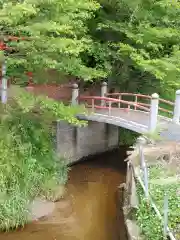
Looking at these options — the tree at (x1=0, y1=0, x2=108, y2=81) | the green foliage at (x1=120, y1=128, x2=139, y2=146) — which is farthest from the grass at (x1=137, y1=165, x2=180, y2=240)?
the green foliage at (x1=120, y1=128, x2=139, y2=146)

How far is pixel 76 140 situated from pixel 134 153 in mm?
5024

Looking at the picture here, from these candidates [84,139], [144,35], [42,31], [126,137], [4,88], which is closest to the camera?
[42,31]

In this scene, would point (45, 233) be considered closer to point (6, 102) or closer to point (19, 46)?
point (6, 102)

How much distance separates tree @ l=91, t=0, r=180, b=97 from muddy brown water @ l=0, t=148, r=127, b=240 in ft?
13.3

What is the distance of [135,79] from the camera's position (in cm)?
1792

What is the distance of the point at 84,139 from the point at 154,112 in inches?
183

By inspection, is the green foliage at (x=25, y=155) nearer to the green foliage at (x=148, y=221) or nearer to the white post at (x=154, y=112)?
the white post at (x=154, y=112)

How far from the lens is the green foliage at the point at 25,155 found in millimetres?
12180

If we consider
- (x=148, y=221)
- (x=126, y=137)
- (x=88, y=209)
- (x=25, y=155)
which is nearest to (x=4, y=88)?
(x=25, y=155)

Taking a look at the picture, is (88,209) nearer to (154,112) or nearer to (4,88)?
(154,112)

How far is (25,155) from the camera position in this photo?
1298 centimetres

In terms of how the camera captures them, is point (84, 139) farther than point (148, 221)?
Yes

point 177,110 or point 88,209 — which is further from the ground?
point 177,110

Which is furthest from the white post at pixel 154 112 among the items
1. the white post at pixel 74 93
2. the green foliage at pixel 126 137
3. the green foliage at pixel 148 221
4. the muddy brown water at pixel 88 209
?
the green foliage at pixel 126 137
